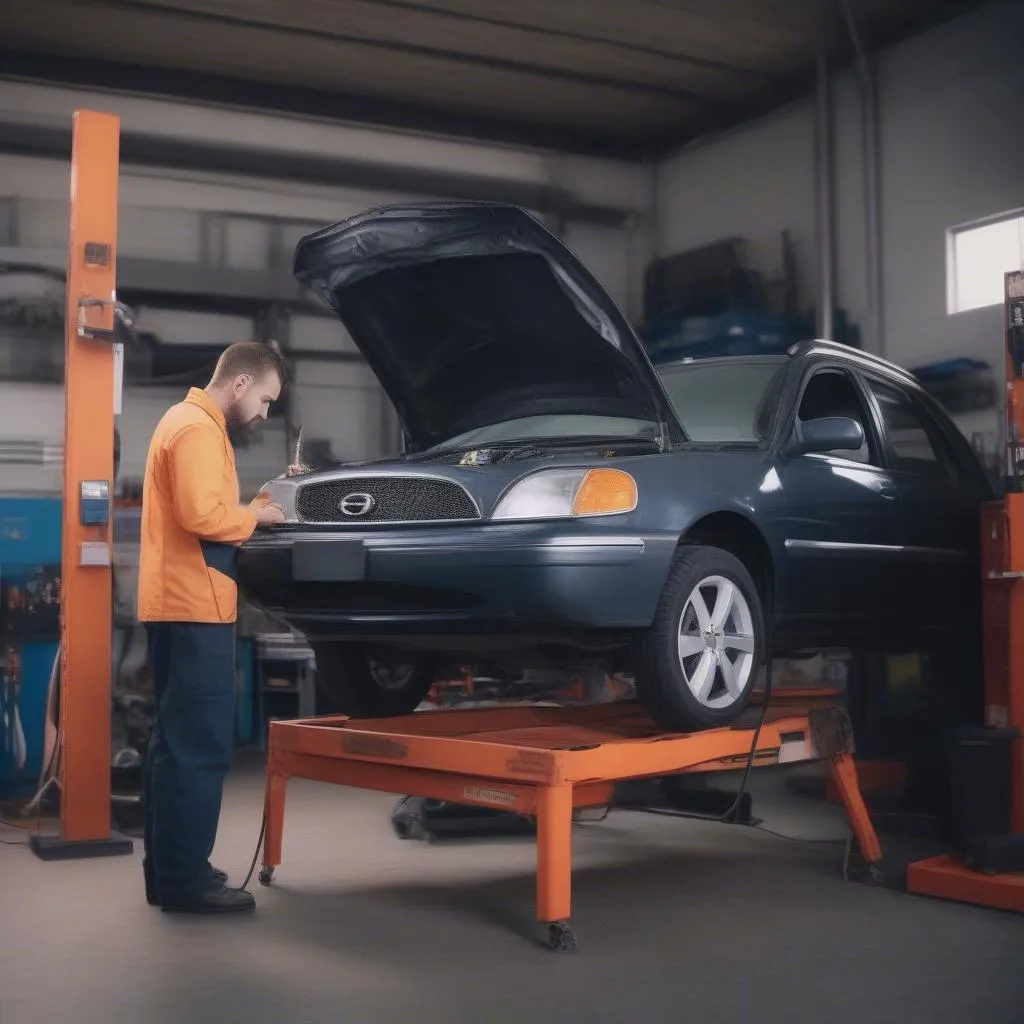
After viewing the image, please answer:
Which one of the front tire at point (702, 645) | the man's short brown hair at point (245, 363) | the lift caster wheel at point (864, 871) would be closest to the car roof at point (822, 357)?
the front tire at point (702, 645)

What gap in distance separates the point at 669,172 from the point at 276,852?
6.94m

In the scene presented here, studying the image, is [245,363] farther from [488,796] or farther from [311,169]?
[311,169]

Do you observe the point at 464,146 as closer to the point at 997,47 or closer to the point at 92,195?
the point at 997,47

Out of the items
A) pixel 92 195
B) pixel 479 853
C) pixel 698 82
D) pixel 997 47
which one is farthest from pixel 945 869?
pixel 698 82

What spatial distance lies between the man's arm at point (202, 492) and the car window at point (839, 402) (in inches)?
82.6

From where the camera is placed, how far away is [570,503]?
3520 millimetres

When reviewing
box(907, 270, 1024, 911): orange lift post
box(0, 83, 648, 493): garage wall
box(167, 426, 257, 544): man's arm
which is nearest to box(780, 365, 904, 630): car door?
box(907, 270, 1024, 911): orange lift post

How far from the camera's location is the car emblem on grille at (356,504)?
12.2ft

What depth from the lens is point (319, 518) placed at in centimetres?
385

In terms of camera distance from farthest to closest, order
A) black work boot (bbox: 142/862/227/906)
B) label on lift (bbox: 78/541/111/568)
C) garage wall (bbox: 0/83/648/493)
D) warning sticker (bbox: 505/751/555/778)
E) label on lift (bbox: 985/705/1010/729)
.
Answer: garage wall (bbox: 0/83/648/493) → label on lift (bbox: 78/541/111/568) → label on lift (bbox: 985/705/1010/729) → black work boot (bbox: 142/862/227/906) → warning sticker (bbox: 505/751/555/778)

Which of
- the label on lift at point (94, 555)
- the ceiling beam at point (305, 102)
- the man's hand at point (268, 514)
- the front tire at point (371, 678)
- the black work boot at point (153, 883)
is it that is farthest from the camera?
the ceiling beam at point (305, 102)

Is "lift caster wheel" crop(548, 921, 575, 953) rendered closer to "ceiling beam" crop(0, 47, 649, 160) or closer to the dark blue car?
the dark blue car

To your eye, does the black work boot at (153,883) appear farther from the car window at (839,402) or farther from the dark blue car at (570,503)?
the car window at (839,402)

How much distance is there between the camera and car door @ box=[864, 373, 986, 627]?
4.75 metres
